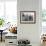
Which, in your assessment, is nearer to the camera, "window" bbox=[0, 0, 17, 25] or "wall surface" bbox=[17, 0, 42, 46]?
"wall surface" bbox=[17, 0, 42, 46]

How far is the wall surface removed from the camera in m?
5.25

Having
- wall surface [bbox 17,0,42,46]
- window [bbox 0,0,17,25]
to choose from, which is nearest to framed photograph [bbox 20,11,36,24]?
wall surface [bbox 17,0,42,46]

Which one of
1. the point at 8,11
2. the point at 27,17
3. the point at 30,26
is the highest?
the point at 8,11

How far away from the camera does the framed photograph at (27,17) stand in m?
5.29

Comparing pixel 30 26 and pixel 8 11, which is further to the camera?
pixel 8 11

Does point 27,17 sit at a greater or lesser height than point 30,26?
greater

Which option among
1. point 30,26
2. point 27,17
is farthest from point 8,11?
point 30,26

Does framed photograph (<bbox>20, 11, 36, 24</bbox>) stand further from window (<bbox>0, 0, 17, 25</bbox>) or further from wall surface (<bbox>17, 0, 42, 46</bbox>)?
window (<bbox>0, 0, 17, 25</bbox>)

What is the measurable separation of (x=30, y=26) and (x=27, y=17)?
0.37 m

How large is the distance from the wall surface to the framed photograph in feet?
0.38

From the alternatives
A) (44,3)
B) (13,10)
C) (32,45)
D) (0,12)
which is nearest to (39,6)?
(44,3)

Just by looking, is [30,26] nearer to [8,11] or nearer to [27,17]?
[27,17]

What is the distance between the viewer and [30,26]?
17.4 feet

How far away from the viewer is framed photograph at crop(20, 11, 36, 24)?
17.4 feet
